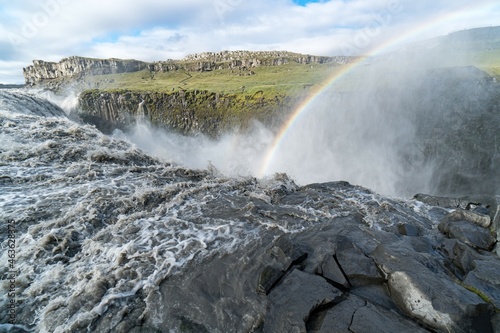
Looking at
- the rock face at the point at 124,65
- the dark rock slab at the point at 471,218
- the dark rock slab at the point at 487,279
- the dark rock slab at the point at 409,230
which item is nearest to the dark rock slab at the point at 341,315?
the dark rock slab at the point at 487,279

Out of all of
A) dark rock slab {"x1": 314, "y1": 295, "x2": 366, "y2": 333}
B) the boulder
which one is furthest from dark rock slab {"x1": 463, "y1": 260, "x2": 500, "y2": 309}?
dark rock slab {"x1": 314, "y1": 295, "x2": 366, "y2": 333}

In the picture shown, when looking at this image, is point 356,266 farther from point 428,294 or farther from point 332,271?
point 428,294

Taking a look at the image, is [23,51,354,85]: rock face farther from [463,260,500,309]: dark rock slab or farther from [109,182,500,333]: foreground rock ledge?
[463,260,500,309]: dark rock slab

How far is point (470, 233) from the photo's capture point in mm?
10289

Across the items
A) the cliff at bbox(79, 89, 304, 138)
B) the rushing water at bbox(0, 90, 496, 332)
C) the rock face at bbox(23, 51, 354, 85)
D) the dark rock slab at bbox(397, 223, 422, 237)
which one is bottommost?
the dark rock slab at bbox(397, 223, 422, 237)

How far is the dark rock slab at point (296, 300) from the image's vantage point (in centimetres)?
629

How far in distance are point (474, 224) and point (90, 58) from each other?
114 m

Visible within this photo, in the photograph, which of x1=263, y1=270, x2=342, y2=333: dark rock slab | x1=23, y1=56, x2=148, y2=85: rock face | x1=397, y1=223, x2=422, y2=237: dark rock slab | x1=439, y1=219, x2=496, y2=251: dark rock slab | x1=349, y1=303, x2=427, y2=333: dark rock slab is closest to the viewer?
x1=349, y1=303, x2=427, y2=333: dark rock slab

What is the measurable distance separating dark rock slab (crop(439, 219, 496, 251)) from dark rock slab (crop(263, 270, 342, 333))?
6.39 meters

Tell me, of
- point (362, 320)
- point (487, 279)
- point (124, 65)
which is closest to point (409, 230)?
point (487, 279)

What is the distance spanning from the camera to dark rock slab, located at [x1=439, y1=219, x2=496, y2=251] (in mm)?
9727

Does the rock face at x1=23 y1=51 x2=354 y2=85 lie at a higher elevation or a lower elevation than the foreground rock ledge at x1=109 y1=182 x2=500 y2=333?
higher

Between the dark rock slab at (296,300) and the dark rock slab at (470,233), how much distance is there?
21.0 ft

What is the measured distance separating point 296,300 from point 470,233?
312 inches
